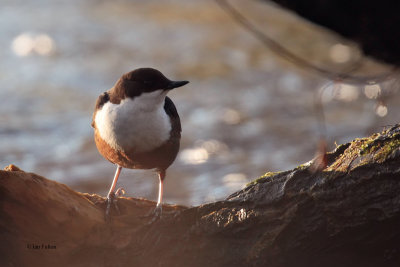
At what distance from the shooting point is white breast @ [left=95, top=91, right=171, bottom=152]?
403cm

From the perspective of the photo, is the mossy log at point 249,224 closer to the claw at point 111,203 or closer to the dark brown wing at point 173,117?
the claw at point 111,203

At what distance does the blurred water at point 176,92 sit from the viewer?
8.07m

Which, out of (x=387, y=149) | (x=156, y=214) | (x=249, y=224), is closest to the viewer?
(x=387, y=149)

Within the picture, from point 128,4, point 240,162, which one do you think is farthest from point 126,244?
point 128,4

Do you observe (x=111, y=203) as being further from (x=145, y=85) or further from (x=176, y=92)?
(x=176, y=92)

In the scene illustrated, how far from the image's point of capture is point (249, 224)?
143 inches

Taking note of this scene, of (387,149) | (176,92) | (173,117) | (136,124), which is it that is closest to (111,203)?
(136,124)

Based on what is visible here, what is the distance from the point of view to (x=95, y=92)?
33.2ft

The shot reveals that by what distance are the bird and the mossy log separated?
0.90 feet

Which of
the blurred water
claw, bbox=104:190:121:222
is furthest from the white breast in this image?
the blurred water

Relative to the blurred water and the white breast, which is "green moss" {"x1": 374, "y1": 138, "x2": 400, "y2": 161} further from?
the blurred water

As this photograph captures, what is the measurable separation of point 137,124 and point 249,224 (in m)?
0.99

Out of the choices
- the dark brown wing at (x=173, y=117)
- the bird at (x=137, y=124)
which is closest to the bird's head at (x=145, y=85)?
the bird at (x=137, y=124)

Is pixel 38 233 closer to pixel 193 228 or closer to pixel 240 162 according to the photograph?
pixel 193 228
